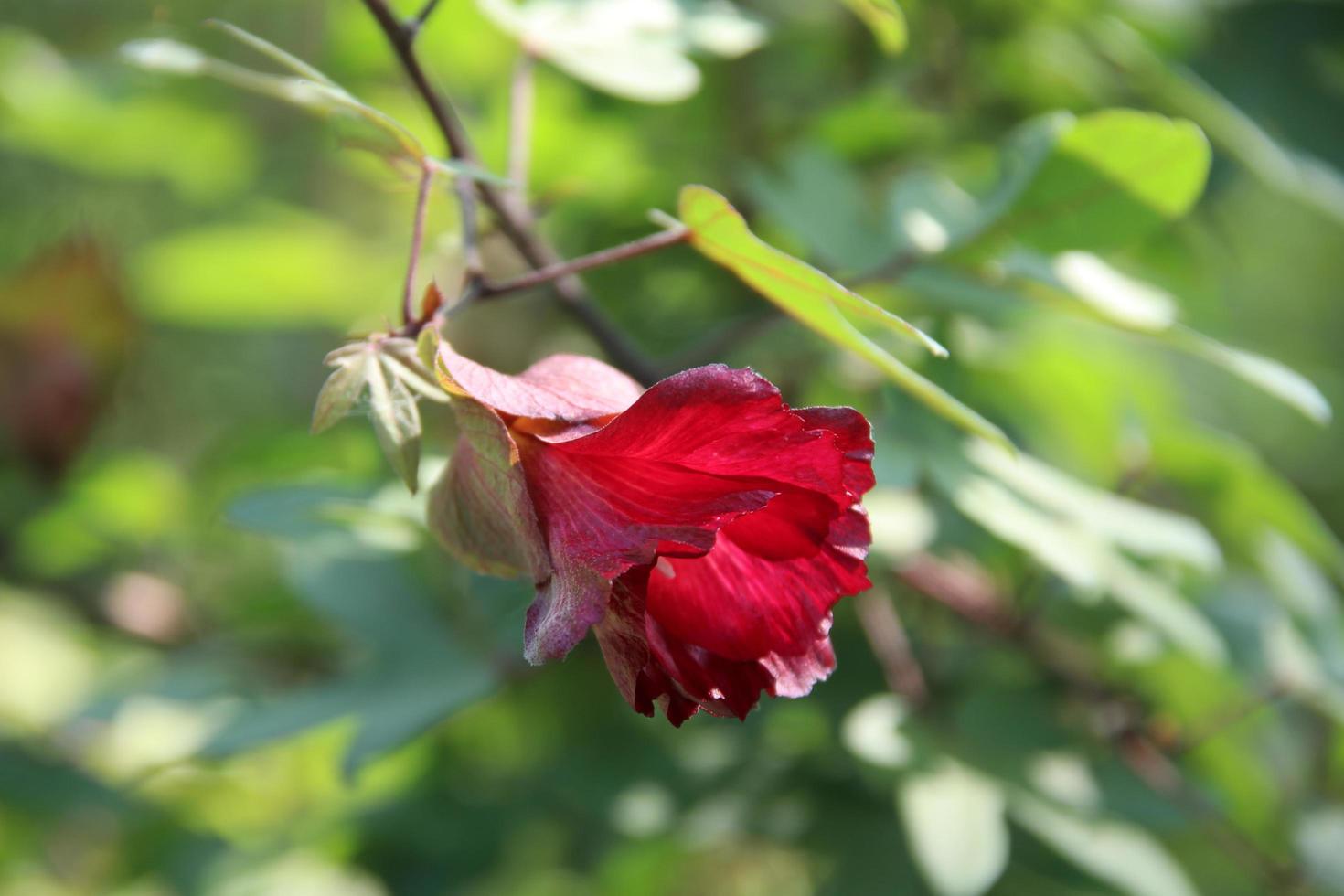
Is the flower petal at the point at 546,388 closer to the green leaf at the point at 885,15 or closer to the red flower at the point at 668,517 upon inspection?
the red flower at the point at 668,517

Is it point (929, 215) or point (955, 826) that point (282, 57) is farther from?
point (955, 826)

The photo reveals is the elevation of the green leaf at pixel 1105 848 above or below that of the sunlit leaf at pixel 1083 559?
below

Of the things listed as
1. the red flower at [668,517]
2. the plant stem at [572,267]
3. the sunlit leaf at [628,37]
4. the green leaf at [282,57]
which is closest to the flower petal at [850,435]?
the red flower at [668,517]

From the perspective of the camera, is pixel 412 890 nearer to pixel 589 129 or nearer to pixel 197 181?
pixel 589 129

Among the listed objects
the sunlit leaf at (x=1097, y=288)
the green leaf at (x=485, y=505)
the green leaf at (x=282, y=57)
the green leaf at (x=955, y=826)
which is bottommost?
the green leaf at (x=955, y=826)

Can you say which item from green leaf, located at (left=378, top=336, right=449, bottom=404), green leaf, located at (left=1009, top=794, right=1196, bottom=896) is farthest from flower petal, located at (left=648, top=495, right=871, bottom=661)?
green leaf, located at (left=1009, top=794, right=1196, bottom=896)

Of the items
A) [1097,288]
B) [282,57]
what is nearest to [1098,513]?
[1097,288]

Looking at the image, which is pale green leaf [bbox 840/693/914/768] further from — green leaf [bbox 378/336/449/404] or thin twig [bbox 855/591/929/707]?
green leaf [bbox 378/336/449/404]
